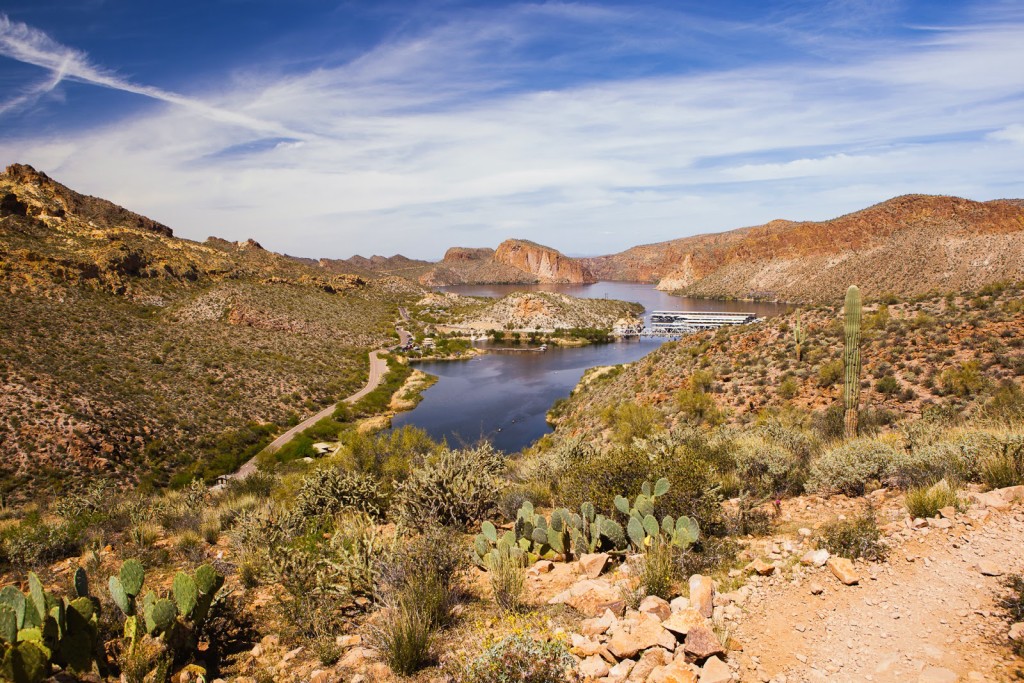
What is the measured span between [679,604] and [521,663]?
1.73m

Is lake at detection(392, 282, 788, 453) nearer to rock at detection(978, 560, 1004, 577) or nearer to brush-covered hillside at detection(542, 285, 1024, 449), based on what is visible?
brush-covered hillside at detection(542, 285, 1024, 449)

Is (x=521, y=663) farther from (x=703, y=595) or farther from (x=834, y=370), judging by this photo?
(x=834, y=370)

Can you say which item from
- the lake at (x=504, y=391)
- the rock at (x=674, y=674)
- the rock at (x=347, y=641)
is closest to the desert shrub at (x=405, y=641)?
the rock at (x=347, y=641)

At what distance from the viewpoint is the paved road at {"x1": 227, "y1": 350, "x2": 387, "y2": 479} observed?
27875 mm

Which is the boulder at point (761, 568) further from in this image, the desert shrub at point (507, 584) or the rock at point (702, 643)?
the desert shrub at point (507, 584)

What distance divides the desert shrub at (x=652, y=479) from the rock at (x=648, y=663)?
8.06 ft

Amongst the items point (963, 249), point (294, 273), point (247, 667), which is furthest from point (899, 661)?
point (963, 249)

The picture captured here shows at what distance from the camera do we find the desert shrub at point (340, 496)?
8359 millimetres

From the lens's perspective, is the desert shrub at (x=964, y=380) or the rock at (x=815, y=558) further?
the desert shrub at (x=964, y=380)

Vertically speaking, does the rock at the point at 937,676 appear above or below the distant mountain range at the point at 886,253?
below

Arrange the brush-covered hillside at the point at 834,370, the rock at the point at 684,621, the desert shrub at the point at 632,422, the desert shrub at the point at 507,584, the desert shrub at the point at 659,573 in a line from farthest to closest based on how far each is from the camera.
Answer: the desert shrub at the point at 632,422, the brush-covered hillside at the point at 834,370, the desert shrub at the point at 507,584, the desert shrub at the point at 659,573, the rock at the point at 684,621

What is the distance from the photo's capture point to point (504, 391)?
170ft

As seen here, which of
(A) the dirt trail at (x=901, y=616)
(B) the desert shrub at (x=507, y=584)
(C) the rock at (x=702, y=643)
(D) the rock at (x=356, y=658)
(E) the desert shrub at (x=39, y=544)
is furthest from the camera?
(E) the desert shrub at (x=39, y=544)

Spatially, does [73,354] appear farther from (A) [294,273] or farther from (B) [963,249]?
(B) [963,249]
